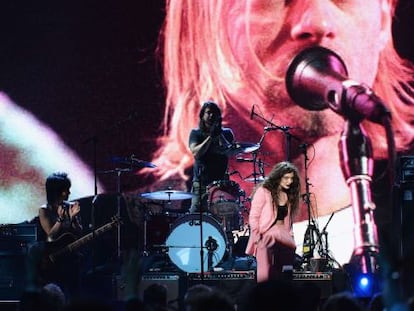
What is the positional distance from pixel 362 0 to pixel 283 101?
1853 millimetres

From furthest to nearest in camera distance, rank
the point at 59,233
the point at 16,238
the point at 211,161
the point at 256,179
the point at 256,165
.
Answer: the point at 256,165
the point at 256,179
the point at 211,161
the point at 16,238
the point at 59,233

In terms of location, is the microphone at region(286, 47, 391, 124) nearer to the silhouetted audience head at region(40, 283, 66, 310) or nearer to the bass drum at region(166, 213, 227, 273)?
the bass drum at region(166, 213, 227, 273)

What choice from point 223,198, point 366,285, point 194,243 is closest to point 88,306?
point 194,243

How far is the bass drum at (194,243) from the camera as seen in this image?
8.93 m

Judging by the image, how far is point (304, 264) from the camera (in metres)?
9.53

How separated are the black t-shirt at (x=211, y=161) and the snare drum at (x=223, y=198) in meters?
0.26

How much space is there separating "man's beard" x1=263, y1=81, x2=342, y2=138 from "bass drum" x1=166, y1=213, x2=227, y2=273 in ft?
7.70

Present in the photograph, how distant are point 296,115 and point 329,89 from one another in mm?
593

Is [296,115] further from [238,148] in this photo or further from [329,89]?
[238,148]

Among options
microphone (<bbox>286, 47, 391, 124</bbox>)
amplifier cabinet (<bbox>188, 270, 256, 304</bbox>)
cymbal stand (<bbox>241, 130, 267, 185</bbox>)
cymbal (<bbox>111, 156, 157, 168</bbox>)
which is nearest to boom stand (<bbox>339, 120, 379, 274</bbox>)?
microphone (<bbox>286, 47, 391, 124</bbox>)

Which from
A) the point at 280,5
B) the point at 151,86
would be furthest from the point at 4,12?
the point at 280,5

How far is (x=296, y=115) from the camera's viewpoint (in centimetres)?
1070

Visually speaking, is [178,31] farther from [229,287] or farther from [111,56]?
[229,287]

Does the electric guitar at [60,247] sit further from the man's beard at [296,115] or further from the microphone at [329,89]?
the microphone at [329,89]
